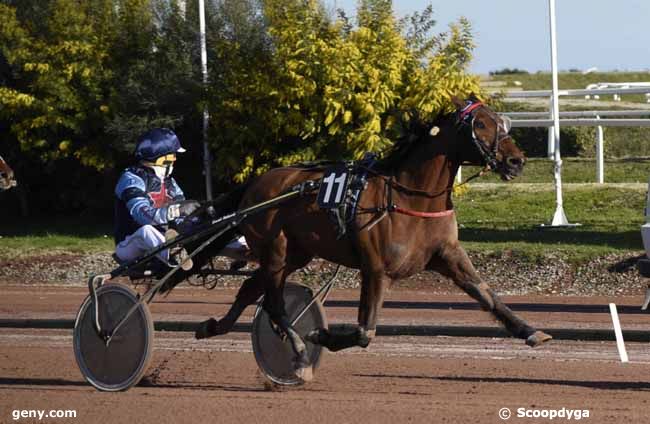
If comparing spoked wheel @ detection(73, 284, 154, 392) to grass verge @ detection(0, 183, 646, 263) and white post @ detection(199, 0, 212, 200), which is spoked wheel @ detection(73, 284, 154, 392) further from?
white post @ detection(199, 0, 212, 200)

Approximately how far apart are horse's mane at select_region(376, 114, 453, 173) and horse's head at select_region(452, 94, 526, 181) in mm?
257

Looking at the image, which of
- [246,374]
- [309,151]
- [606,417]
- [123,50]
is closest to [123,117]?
[123,50]

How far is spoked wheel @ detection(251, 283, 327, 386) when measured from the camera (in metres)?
7.90

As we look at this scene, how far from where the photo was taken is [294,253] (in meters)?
7.82

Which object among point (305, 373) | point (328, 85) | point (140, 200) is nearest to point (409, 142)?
point (305, 373)

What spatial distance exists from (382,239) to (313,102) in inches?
293

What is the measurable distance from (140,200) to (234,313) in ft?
3.34

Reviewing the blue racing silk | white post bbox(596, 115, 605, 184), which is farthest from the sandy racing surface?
white post bbox(596, 115, 605, 184)

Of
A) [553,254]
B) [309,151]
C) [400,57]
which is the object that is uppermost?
[400,57]

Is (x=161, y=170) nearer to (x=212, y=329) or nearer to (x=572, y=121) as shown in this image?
(x=212, y=329)

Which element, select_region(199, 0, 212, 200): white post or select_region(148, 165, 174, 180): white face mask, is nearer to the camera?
select_region(148, 165, 174, 180): white face mask

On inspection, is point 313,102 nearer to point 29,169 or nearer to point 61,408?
point 29,169

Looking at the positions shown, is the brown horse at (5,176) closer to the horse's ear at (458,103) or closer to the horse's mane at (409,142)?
the horse's mane at (409,142)

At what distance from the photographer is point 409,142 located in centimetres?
755
